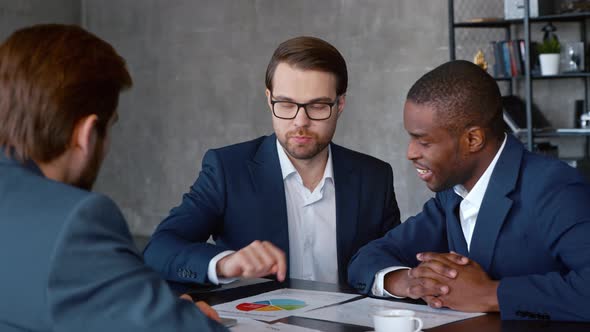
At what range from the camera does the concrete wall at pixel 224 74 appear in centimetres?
703

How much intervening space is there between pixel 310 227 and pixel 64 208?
1697 millimetres

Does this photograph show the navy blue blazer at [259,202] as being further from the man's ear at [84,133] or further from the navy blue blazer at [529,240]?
the man's ear at [84,133]

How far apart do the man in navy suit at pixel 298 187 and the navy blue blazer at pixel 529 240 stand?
0.39 metres

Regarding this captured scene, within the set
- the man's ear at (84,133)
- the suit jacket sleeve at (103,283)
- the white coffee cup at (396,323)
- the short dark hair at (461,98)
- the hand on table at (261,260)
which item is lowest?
the white coffee cup at (396,323)

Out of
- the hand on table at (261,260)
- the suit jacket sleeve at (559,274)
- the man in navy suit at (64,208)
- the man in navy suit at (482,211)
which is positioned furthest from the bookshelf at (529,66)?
the man in navy suit at (64,208)

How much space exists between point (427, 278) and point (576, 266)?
0.34 m

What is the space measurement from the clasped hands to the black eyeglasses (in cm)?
74

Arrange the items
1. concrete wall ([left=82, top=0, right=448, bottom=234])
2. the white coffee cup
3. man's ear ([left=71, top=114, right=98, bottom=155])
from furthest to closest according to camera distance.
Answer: concrete wall ([left=82, top=0, right=448, bottom=234]) → the white coffee cup → man's ear ([left=71, top=114, right=98, bottom=155])

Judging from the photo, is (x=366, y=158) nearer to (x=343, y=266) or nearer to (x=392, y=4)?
(x=343, y=266)

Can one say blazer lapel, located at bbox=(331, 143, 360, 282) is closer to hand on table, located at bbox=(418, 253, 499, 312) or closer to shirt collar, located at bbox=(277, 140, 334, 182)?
shirt collar, located at bbox=(277, 140, 334, 182)

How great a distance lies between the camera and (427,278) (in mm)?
2080

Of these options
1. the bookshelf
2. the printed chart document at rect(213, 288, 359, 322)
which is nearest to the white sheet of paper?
the printed chart document at rect(213, 288, 359, 322)

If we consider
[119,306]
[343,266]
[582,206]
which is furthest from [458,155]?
[119,306]

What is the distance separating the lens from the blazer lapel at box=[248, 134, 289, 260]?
9.18 feet
